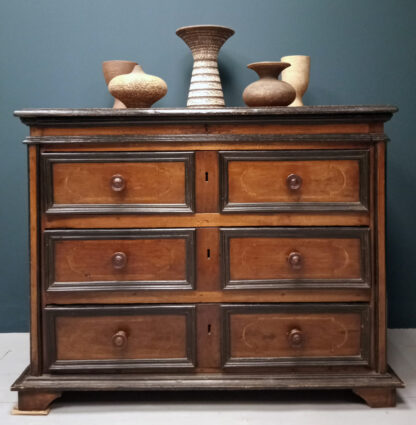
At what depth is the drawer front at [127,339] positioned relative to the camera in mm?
1809

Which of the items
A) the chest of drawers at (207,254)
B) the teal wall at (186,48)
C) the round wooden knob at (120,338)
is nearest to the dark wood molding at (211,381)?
the chest of drawers at (207,254)

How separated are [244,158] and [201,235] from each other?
29cm

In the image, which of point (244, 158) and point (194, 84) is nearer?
point (244, 158)

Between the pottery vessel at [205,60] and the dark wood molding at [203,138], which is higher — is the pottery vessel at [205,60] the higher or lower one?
the higher one

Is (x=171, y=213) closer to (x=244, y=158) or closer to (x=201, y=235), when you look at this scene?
(x=201, y=235)

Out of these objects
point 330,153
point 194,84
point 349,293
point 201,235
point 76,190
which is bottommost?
point 349,293

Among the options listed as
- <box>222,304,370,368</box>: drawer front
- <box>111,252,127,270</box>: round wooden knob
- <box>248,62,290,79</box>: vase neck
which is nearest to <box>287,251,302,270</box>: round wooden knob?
<box>222,304,370,368</box>: drawer front

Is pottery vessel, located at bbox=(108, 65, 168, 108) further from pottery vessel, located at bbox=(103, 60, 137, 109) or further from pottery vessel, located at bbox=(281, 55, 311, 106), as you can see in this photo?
pottery vessel, located at bbox=(281, 55, 311, 106)

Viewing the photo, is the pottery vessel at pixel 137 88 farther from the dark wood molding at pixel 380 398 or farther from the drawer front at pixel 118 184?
the dark wood molding at pixel 380 398

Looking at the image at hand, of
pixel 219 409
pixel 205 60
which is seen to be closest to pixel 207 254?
pixel 219 409

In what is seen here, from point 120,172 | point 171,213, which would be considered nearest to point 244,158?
point 171,213

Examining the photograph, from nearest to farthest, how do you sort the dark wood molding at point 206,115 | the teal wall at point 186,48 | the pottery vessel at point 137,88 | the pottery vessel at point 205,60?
the dark wood molding at point 206,115 → the pottery vessel at point 137,88 → the pottery vessel at point 205,60 → the teal wall at point 186,48

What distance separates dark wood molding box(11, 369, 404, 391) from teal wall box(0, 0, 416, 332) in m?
1.15

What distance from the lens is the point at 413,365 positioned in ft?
7.07
